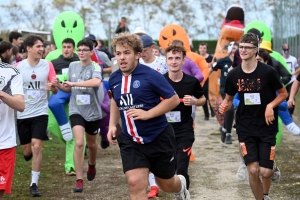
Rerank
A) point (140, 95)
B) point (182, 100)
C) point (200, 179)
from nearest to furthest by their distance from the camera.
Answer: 1. point (140, 95)
2. point (182, 100)
3. point (200, 179)

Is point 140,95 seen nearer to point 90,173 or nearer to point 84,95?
point 84,95

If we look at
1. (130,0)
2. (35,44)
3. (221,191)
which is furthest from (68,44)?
(130,0)

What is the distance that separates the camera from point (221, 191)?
9.34 meters

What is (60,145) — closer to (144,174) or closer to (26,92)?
(26,92)

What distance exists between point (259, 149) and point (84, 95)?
3.00 meters

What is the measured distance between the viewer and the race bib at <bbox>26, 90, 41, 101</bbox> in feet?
31.6

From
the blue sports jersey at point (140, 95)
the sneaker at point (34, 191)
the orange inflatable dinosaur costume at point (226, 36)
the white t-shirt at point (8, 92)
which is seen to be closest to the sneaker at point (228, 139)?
the orange inflatable dinosaur costume at point (226, 36)

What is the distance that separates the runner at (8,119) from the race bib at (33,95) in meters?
2.75

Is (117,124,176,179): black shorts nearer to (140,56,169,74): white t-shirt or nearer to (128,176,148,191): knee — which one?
(128,176,148,191): knee

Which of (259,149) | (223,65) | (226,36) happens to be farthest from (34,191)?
(226,36)

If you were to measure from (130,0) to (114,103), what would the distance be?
45.9m

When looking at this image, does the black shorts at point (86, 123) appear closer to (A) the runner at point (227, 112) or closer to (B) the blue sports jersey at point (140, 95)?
(B) the blue sports jersey at point (140, 95)

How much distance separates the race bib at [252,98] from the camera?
25.8 ft

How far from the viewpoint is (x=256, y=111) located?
7887 millimetres
